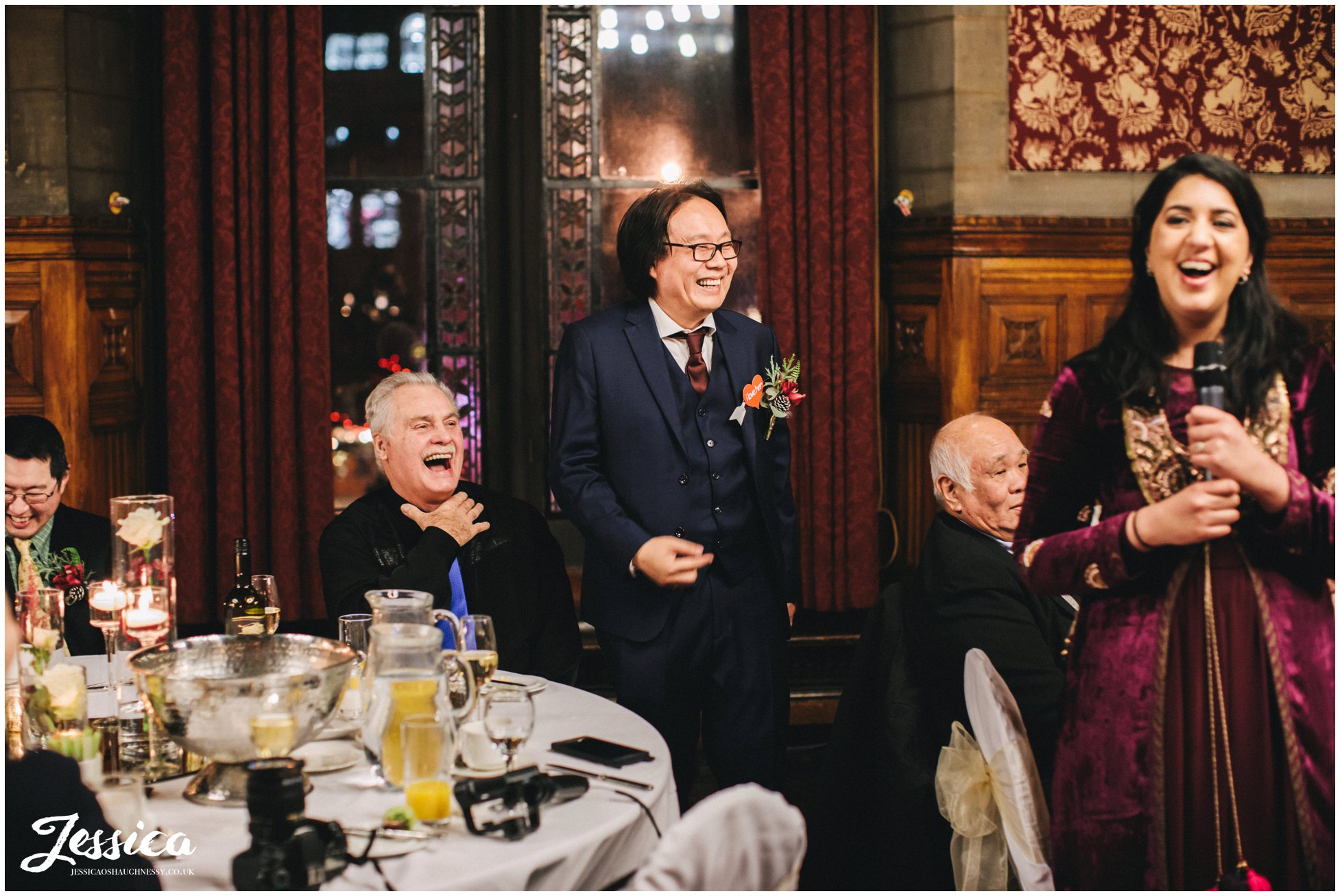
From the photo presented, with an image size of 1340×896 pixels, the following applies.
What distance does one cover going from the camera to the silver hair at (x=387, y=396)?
113 inches

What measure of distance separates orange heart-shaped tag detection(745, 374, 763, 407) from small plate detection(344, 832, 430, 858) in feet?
4.62

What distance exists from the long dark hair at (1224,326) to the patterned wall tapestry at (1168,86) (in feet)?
8.91

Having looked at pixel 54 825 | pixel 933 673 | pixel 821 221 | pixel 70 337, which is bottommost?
pixel 933 673

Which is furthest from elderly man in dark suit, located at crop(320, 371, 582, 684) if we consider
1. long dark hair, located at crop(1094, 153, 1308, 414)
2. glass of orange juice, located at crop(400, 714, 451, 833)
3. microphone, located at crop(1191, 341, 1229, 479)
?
microphone, located at crop(1191, 341, 1229, 479)

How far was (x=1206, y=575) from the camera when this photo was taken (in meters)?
1.68

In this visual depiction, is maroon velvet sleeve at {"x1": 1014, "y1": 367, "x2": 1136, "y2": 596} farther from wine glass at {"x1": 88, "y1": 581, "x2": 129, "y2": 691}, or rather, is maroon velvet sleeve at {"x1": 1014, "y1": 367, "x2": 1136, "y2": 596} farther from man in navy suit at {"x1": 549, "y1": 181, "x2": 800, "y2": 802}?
wine glass at {"x1": 88, "y1": 581, "x2": 129, "y2": 691}

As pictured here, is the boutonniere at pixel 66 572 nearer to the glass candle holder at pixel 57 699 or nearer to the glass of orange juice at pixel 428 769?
the glass candle holder at pixel 57 699

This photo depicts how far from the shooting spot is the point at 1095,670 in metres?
1.76

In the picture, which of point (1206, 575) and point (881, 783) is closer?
point (1206, 575)

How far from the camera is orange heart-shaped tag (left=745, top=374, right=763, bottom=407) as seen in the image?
2752 mm

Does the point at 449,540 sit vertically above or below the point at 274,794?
above

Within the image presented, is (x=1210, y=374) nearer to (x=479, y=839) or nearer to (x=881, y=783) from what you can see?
(x=479, y=839)

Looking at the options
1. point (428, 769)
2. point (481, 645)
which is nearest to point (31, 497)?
point (481, 645)

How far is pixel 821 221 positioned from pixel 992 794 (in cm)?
255
